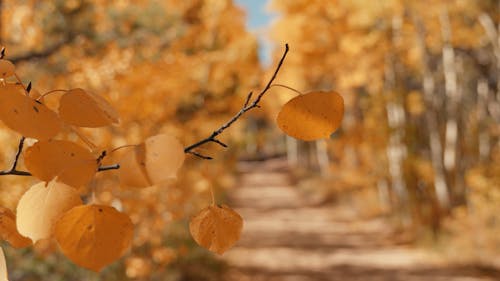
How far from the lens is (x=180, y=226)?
22.1 ft

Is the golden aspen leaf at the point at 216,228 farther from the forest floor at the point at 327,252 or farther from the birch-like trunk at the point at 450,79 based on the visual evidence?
the birch-like trunk at the point at 450,79

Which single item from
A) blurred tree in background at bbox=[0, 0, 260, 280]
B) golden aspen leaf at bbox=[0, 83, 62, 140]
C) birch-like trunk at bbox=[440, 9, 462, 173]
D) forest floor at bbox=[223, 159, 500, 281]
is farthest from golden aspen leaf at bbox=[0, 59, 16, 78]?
birch-like trunk at bbox=[440, 9, 462, 173]

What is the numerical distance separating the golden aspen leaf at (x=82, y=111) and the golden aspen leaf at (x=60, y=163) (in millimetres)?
32

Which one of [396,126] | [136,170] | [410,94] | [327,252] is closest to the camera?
[136,170]

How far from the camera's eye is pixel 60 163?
552 millimetres

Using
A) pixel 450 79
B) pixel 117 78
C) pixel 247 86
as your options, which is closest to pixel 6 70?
pixel 117 78

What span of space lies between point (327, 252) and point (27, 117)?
7568 millimetres

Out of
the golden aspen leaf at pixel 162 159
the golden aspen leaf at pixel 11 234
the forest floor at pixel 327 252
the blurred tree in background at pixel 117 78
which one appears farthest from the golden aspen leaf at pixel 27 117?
the forest floor at pixel 327 252

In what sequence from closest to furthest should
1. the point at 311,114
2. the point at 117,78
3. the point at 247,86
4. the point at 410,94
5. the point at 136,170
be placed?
the point at 136,170
the point at 311,114
the point at 117,78
the point at 410,94
the point at 247,86

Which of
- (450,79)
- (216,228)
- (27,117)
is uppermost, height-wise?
(450,79)

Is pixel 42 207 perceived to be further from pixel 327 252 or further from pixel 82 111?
pixel 327 252

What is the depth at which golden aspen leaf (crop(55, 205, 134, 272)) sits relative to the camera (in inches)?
19.7

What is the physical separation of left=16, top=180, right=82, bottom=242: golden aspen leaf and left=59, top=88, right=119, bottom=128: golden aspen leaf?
0.08 m

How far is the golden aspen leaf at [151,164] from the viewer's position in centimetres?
49
